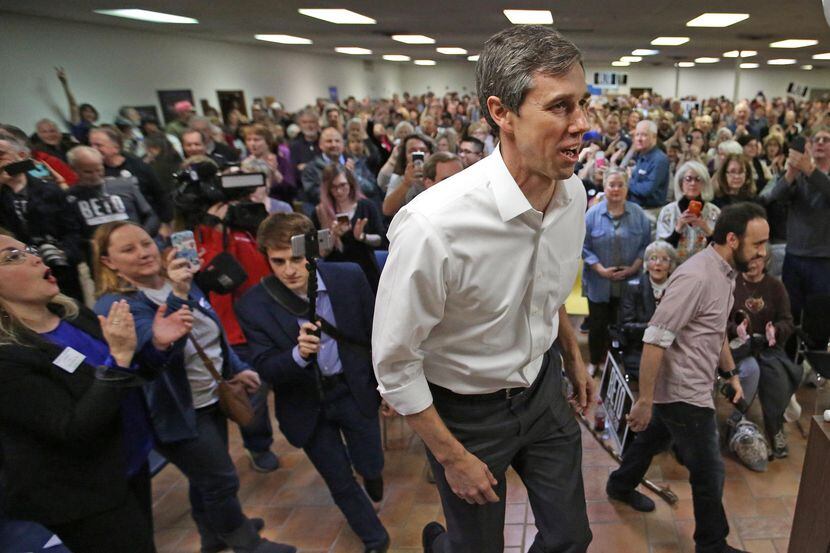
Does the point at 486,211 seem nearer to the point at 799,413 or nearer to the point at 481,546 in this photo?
the point at 481,546

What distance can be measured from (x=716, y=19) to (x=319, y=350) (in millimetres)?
8427

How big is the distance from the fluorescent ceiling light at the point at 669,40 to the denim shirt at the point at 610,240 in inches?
346

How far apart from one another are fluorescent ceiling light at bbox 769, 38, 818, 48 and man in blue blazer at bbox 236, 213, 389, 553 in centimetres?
1219

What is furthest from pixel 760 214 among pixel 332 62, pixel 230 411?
pixel 332 62

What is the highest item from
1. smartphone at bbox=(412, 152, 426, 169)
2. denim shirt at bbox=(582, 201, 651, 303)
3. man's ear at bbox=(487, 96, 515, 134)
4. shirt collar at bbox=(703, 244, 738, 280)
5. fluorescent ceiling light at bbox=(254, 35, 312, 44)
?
fluorescent ceiling light at bbox=(254, 35, 312, 44)

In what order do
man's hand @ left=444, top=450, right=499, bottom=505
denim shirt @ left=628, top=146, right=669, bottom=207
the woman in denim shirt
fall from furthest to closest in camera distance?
denim shirt @ left=628, top=146, right=669, bottom=207 < the woman in denim shirt < man's hand @ left=444, top=450, right=499, bottom=505

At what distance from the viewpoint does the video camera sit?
2.92m

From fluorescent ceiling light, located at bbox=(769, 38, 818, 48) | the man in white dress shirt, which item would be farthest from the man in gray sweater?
fluorescent ceiling light, located at bbox=(769, 38, 818, 48)

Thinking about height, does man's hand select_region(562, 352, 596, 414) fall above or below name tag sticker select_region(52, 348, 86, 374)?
below

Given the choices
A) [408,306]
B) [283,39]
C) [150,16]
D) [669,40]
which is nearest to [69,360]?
[408,306]

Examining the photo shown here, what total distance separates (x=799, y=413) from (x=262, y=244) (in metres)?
3.18

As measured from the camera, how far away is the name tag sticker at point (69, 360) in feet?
5.16

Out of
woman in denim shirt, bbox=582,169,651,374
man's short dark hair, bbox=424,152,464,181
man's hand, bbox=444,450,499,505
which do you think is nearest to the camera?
man's hand, bbox=444,450,499,505

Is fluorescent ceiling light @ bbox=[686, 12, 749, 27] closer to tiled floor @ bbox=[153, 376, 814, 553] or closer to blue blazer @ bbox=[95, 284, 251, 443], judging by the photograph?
tiled floor @ bbox=[153, 376, 814, 553]
